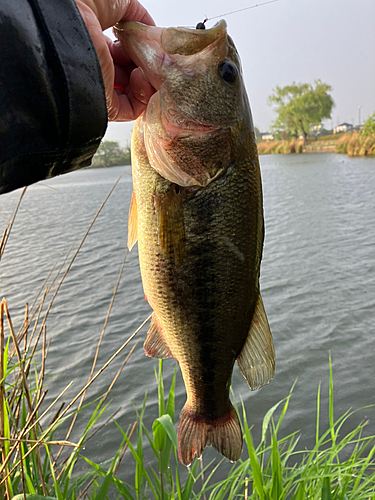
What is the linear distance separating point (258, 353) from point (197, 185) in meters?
0.77

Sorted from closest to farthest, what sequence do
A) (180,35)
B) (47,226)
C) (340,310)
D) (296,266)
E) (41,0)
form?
1. (41,0)
2. (180,35)
3. (340,310)
4. (296,266)
5. (47,226)

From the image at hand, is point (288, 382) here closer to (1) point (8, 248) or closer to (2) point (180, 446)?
(2) point (180, 446)

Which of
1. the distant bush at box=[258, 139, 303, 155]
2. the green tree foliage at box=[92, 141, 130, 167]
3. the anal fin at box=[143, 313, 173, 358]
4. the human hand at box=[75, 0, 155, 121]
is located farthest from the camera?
the distant bush at box=[258, 139, 303, 155]

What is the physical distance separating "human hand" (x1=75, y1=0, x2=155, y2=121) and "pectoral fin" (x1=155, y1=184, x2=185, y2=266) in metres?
0.36

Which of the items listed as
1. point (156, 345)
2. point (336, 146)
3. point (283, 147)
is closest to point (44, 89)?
point (156, 345)

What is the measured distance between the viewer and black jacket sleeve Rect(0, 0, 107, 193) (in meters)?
0.98

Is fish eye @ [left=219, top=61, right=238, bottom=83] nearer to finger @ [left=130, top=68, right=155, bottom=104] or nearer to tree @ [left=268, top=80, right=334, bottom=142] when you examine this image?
finger @ [left=130, top=68, right=155, bottom=104]

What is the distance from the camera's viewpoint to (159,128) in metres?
1.65

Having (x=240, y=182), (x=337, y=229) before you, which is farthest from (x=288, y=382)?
(x=337, y=229)

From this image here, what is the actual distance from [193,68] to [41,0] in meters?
0.73

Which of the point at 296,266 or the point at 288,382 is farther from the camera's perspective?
the point at 296,266

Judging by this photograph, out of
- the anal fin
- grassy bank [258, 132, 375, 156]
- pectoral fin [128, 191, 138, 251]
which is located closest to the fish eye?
pectoral fin [128, 191, 138, 251]

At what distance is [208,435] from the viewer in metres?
2.01

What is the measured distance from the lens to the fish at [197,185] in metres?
1.63
